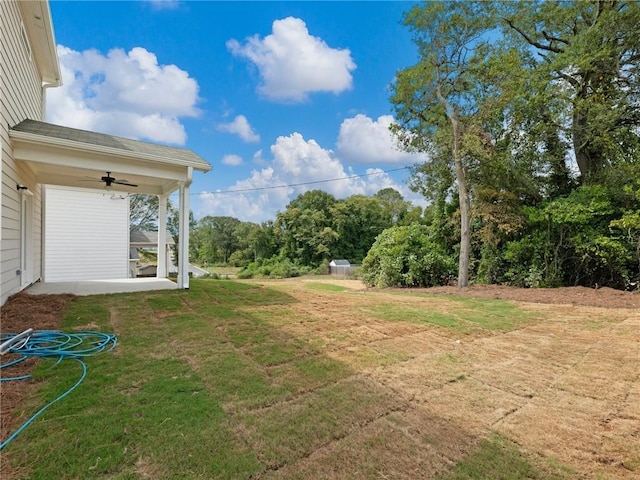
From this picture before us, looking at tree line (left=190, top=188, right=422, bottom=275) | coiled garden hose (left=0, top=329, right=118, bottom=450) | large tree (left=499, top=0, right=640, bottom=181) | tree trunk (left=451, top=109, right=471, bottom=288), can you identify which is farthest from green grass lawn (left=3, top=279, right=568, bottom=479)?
tree line (left=190, top=188, right=422, bottom=275)

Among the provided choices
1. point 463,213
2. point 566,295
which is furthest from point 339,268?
point 566,295

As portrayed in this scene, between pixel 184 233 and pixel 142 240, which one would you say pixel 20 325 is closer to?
pixel 184 233

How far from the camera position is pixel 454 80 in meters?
10.4

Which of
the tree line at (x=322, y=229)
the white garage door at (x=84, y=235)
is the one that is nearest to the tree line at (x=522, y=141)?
the white garage door at (x=84, y=235)

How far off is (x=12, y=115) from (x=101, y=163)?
138cm

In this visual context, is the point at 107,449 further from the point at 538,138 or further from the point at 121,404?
the point at 538,138

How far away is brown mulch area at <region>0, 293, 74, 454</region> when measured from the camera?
2189 mm

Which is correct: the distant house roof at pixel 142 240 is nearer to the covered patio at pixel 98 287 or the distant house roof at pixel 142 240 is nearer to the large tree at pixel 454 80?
the covered patio at pixel 98 287

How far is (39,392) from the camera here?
2.41m

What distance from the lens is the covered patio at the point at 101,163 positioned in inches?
220

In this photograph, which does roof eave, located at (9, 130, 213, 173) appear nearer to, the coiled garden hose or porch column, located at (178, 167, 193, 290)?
porch column, located at (178, 167, 193, 290)

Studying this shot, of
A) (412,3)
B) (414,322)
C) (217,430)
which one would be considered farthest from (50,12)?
(412,3)

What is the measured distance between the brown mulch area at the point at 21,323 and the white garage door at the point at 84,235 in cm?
703

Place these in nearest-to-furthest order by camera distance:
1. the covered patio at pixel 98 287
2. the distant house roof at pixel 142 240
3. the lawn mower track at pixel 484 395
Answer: the lawn mower track at pixel 484 395, the covered patio at pixel 98 287, the distant house roof at pixel 142 240
